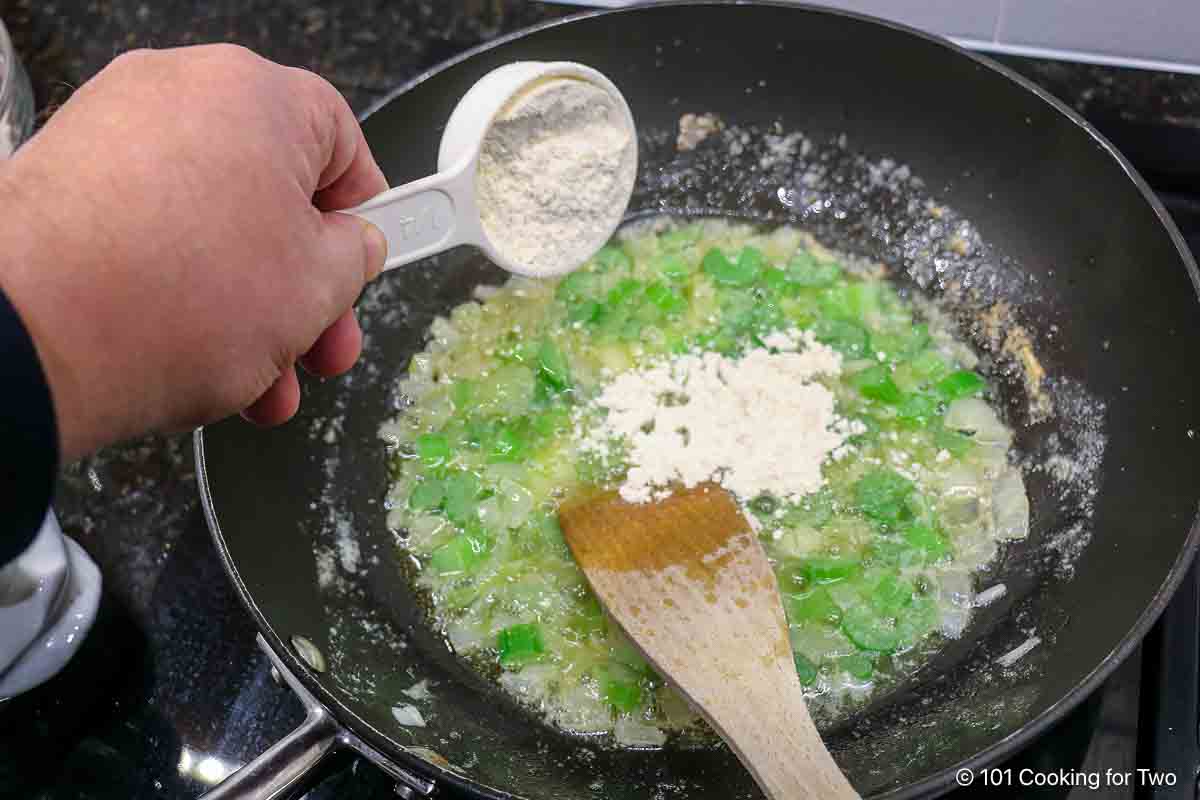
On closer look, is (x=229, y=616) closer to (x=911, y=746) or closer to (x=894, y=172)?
(x=911, y=746)

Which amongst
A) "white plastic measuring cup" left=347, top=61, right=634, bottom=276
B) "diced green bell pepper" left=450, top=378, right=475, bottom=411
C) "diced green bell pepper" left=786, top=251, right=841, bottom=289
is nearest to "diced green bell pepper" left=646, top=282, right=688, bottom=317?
"diced green bell pepper" left=786, top=251, right=841, bottom=289

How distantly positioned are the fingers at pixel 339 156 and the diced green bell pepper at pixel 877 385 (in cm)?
66

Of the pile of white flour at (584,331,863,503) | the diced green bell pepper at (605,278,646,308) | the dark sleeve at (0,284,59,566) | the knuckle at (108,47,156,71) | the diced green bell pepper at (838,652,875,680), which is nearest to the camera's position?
the dark sleeve at (0,284,59,566)

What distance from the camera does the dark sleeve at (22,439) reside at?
0.56m

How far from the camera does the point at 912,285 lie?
1437 millimetres

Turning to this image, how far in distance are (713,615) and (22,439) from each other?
662mm

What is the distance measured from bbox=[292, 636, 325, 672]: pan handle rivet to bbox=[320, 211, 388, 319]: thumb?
39 centimetres

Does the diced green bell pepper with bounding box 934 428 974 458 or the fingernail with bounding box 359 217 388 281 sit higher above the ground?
the fingernail with bounding box 359 217 388 281

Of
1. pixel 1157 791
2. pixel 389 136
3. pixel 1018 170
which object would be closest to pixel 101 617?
pixel 389 136

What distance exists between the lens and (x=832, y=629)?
44.8 inches

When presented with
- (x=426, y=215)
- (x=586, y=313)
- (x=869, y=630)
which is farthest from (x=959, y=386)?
(x=426, y=215)

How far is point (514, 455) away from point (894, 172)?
0.67 meters

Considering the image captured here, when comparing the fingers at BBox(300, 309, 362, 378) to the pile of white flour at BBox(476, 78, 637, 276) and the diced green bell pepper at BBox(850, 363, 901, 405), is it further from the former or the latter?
the diced green bell pepper at BBox(850, 363, 901, 405)

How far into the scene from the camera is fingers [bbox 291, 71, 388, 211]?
786mm
